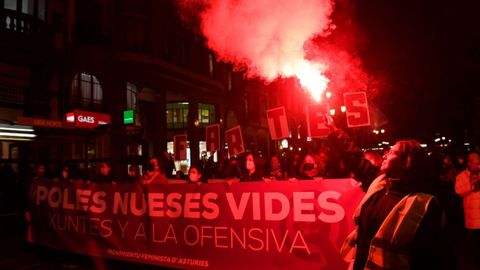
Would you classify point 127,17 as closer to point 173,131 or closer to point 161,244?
point 173,131

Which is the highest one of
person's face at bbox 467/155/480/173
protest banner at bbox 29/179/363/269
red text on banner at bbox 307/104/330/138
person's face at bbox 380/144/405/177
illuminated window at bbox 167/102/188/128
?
illuminated window at bbox 167/102/188/128

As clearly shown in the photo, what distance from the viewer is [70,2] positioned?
18484mm

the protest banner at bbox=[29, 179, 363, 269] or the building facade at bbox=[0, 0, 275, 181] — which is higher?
the building facade at bbox=[0, 0, 275, 181]

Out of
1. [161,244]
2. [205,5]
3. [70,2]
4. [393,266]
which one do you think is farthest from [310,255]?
[70,2]

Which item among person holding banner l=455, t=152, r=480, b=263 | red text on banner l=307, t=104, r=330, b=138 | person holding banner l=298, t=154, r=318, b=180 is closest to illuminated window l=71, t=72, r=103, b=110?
person holding banner l=298, t=154, r=318, b=180

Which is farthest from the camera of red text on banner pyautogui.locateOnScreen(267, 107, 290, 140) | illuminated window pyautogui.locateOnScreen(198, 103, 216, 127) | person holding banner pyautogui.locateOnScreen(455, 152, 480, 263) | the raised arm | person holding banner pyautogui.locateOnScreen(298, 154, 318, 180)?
illuminated window pyautogui.locateOnScreen(198, 103, 216, 127)

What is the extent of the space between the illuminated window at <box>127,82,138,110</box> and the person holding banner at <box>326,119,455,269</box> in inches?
841

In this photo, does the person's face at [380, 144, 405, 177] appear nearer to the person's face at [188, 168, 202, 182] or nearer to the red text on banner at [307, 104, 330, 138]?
the red text on banner at [307, 104, 330, 138]

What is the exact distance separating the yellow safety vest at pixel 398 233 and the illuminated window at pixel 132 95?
21.8m

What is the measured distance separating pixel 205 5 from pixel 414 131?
20.7m

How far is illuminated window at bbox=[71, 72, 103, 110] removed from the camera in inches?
753

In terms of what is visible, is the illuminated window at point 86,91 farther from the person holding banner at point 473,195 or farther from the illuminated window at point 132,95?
the person holding banner at point 473,195

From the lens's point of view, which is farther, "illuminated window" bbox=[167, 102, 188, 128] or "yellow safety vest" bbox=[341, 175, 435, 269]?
"illuminated window" bbox=[167, 102, 188, 128]

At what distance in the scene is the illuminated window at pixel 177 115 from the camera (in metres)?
29.2
